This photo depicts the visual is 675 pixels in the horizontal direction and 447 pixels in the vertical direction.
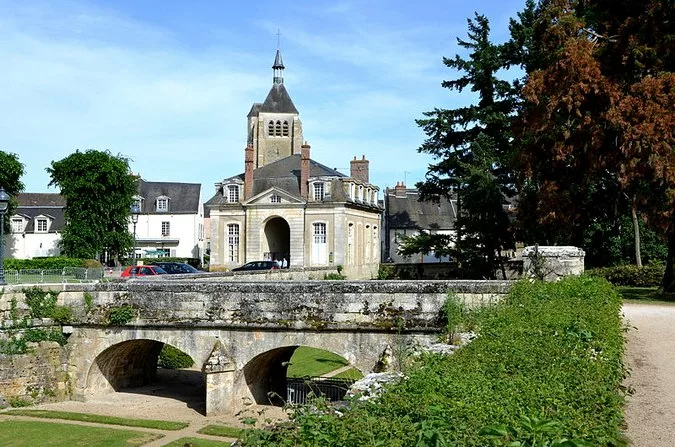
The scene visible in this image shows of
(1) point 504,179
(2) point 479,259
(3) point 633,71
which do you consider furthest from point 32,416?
(1) point 504,179

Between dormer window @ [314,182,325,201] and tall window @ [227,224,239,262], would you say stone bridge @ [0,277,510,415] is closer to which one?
dormer window @ [314,182,325,201]

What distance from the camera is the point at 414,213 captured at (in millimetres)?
59062

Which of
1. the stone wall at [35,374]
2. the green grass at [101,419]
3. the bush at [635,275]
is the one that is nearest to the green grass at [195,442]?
the green grass at [101,419]

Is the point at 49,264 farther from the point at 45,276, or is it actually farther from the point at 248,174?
the point at 248,174

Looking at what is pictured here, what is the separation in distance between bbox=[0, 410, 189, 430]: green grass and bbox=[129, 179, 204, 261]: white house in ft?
125

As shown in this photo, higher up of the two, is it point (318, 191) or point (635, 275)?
point (318, 191)

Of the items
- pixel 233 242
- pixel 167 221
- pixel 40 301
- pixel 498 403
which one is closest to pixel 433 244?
pixel 233 242

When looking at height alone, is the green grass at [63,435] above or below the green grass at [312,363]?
below

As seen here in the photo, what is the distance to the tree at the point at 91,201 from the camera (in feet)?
137

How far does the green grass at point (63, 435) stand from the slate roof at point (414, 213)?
147ft

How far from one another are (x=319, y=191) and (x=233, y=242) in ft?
20.5

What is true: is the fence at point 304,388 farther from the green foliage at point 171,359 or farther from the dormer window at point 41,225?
the dormer window at point 41,225

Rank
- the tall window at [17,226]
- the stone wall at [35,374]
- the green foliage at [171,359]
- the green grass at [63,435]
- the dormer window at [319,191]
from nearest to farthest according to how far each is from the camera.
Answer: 1. the green grass at [63,435]
2. the stone wall at [35,374]
3. the green foliage at [171,359]
4. the dormer window at [319,191]
5. the tall window at [17,226]

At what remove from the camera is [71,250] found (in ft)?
138
